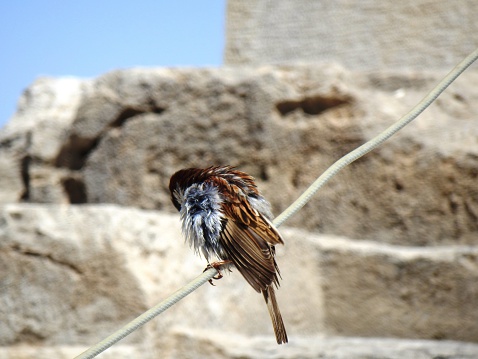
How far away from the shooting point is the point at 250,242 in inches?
156

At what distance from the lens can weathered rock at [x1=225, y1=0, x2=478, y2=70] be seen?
8688mm

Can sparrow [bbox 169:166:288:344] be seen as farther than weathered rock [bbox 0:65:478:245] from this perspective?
No

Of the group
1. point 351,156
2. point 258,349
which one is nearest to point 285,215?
point 351,156

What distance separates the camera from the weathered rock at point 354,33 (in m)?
8.69

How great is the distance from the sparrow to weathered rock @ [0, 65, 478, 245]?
3205mm

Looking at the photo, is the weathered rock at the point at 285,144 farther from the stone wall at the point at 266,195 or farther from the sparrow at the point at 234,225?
the sparrow at the point at 234,225

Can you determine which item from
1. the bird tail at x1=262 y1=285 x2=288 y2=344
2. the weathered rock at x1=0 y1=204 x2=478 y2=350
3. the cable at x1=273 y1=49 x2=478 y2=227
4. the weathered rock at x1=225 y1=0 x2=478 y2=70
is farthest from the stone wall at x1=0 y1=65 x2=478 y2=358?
the cable at x1=273 y1=49 x2=478 y2=227

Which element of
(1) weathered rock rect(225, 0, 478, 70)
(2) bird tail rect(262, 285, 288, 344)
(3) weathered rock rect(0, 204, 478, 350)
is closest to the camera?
(2) bird tail rect(262, 285, 288, 344)

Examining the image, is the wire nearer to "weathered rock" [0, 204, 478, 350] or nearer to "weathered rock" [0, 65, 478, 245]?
"weathered rock" [0, 204, 478, 350]

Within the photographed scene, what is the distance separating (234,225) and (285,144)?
355 cm

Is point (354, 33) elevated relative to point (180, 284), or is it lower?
elevated

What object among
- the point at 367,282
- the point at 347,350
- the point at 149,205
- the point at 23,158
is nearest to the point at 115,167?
the point at 149,205

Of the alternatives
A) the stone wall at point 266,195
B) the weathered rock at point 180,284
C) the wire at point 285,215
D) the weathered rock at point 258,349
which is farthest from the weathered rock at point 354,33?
the wire at point 285,215

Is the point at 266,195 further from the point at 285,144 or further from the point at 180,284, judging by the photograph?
A: the point at 180,284
